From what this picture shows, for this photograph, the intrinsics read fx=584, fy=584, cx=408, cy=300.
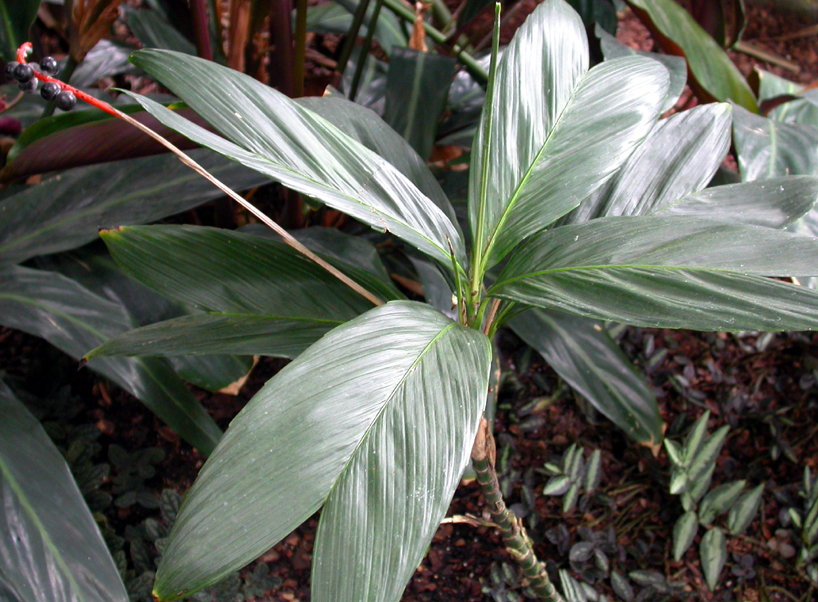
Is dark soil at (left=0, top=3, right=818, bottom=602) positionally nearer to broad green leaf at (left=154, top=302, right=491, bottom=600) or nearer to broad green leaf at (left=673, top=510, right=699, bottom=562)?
broad green leaf at (left=673, top=510, right=699, bottom=562)

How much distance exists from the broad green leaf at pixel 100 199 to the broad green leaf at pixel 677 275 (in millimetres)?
545

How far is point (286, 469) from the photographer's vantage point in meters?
0.37

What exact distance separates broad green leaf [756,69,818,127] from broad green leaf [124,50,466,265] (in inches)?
39.5

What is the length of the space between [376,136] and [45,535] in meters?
0.66

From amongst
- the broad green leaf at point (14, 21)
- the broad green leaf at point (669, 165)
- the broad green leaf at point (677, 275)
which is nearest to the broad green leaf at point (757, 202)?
the broad green leaf at point (669, 165)

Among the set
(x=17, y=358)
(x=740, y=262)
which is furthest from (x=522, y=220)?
(x=17, y=358)

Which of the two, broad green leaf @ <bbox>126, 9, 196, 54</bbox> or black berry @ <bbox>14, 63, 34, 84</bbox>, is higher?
broad green leaf @ <bbox>126, 9, 196, 54</bbox>

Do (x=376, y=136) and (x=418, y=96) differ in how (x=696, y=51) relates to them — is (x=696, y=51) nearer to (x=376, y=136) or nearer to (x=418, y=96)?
(x=418, y=96)

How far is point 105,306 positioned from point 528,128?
0.65 meters

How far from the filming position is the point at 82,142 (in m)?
0.71

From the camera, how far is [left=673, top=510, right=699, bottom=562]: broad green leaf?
954 mm

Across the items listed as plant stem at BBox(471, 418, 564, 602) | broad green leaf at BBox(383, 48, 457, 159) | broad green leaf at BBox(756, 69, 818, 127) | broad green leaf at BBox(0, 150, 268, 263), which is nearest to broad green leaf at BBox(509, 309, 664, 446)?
plant stem at BBox(471, 418, 564, 602)

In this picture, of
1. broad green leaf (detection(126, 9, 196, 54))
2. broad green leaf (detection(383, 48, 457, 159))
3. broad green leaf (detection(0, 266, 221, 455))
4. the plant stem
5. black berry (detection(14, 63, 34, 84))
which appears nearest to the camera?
black berry (detection(14, 63, 34, 84))

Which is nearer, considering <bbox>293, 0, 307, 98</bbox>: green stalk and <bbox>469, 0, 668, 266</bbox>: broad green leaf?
<bbox>469, 0, 668, 266</bbox>: broad green leaf
